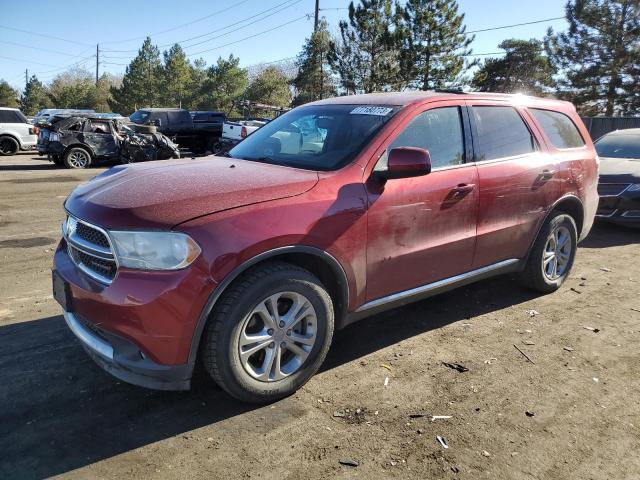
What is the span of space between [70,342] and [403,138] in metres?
2.84

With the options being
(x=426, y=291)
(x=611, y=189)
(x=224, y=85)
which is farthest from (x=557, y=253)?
(x=224, y=85)

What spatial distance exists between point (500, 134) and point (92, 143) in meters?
14.4

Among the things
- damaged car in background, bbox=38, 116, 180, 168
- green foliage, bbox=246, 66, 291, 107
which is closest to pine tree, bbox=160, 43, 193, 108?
green foliage, bbox=246, 66, 291, 107

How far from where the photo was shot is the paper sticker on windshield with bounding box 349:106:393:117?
3686mm

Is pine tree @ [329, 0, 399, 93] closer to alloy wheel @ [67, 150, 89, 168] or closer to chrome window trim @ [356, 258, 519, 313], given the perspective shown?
alloy wheel @ [67, 150, 89, 168]

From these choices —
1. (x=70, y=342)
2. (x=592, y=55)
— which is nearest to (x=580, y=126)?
(x=70, y=342)

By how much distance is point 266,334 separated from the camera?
9.77 feet

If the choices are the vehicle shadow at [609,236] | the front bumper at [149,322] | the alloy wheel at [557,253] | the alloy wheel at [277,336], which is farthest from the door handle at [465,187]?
the vehicle shadow at [609,236]

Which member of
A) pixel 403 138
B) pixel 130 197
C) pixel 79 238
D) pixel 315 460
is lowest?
pixel 315 460

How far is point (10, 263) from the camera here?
571 centimetres

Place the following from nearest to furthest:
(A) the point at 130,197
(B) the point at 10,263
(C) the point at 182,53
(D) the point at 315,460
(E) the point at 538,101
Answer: (D) the point at 315,460 → (A) the point at 130,197 → (E) the point at 538,101 → (B) the point at 10,263 → (C) the point at 182,53

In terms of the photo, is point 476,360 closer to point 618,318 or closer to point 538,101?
point 618,318

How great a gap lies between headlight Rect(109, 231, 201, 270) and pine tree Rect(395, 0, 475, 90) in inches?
1367

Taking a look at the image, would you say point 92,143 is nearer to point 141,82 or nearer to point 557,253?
point 557,253
